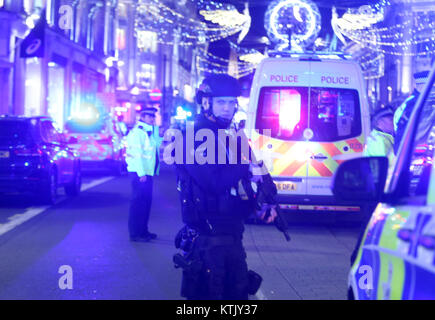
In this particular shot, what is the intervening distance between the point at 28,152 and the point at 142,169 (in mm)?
4624

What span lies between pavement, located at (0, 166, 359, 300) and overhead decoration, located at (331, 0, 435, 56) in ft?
45.5

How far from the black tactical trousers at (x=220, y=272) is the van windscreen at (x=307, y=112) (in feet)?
23.7

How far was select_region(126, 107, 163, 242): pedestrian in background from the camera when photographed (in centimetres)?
953

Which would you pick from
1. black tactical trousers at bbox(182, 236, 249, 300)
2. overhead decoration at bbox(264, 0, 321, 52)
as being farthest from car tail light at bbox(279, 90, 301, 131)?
overhead decoration at bbox(264, 0, 321, 52)

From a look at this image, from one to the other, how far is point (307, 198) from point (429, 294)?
8905mm

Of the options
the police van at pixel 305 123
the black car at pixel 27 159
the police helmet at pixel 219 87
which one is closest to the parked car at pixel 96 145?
the black car at pixel 27 159

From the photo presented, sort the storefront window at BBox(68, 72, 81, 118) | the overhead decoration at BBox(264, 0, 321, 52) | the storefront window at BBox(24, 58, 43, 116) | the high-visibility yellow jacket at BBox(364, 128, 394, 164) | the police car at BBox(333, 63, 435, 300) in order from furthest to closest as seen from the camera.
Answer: the storefront window at BBox(68, 72, 81, 118)
the storefront window at BBox(24, 58, 43, 116)
the overhead decoration at BBox(264, 0, 321, 52)
the high-visibility yellow jacket at BBox(364, 128, 394, 164)
the police car at BBox(333, 63, 435, 300)

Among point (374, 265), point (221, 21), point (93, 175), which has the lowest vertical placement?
point (93, 175)

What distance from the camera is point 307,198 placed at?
36.2ft

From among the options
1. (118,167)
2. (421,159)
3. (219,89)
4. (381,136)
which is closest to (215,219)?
(219,89)

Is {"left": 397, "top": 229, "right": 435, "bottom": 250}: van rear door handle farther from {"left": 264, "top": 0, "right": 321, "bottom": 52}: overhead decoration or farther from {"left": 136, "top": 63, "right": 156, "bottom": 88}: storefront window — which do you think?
{"left": 136, "top": 63, "right": 156, "bottom": 88}: storefront window
